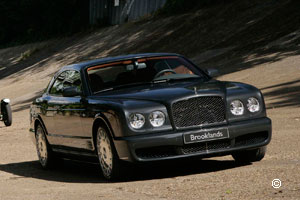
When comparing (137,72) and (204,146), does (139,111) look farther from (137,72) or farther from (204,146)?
(137,72)

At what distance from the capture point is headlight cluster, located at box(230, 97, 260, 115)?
373 inches

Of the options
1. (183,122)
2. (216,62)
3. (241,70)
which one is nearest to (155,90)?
(183,122)

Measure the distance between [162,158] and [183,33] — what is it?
2986 centimetres

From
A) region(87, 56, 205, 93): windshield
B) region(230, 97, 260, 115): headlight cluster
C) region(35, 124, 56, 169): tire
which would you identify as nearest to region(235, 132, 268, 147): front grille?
region(230, 97, 260, 115): headlight cluster

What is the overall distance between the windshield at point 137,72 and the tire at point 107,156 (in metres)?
0.95

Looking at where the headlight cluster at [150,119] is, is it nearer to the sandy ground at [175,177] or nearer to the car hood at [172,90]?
the car hood at [172,90]

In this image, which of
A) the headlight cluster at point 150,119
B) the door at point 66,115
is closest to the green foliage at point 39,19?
the door at point 66,115

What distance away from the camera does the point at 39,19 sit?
2603 inches

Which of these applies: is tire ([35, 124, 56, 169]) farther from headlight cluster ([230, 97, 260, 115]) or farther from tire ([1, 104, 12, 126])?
tire ([1, 104, 12, 126])

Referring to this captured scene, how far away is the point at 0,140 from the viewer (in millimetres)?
18359

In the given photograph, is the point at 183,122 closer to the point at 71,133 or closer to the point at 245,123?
the point at 245,123

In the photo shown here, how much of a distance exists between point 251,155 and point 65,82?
306cm

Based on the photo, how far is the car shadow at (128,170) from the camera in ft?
32.1

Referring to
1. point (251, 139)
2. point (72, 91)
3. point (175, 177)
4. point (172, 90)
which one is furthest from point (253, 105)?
point (72, 91)
